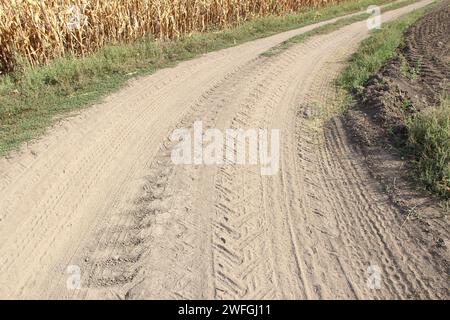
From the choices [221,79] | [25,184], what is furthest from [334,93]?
[25,184]

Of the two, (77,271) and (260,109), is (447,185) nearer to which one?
(260,109)

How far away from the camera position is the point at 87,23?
1081cm

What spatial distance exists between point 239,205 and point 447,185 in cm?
245

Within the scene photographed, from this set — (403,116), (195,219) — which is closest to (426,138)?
(403,116)

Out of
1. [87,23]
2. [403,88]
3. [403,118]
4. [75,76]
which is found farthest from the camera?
[87,23]

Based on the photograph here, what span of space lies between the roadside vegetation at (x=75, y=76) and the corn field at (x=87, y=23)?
0.27 metres

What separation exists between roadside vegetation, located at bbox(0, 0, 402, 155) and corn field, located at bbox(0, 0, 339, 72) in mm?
274

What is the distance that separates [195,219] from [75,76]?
5892 mm

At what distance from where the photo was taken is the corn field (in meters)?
9.66

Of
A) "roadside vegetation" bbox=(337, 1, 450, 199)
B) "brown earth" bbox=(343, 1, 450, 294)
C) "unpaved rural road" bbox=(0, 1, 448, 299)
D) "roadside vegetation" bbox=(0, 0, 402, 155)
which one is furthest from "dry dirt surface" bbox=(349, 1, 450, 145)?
"roadside vegetation" bbox=(0, 0, 402, 155)

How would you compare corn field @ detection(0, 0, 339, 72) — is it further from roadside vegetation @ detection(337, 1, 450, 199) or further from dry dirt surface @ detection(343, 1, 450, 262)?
dry dirt surface @ detection(343, 1, 450, 262)

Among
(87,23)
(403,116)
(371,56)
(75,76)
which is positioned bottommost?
(75,76)

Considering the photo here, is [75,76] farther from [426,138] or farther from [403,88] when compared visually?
[426,138]
